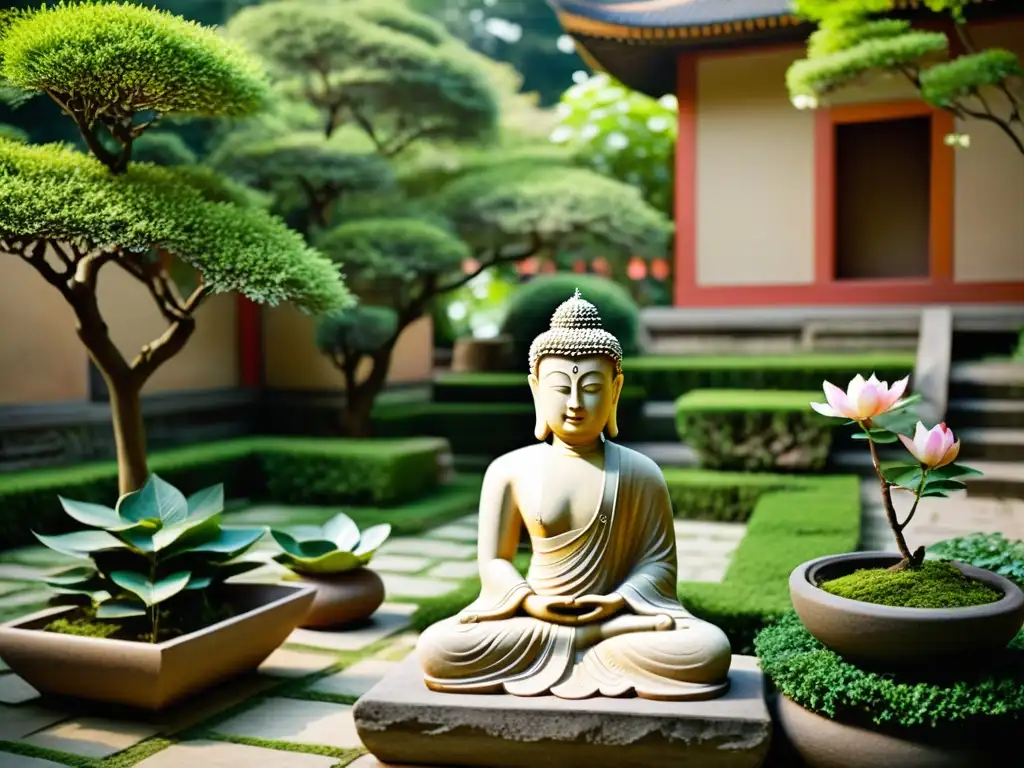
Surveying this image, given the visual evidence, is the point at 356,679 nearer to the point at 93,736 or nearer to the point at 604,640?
the point at 93,736

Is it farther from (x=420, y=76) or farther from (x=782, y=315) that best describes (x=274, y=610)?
(x=782, y=315)

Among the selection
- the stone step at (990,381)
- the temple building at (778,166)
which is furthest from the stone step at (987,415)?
the temple building at (778,166)

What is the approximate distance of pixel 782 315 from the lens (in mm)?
11289

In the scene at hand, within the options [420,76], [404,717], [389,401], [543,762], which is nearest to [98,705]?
[404,717]

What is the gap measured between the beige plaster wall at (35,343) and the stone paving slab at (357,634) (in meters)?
4.99

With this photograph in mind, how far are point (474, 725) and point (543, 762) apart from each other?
0.22m

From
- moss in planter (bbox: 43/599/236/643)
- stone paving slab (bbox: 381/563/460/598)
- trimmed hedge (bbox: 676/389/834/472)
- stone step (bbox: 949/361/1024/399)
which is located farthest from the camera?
stone step (bbox: 949/361/1024/399)

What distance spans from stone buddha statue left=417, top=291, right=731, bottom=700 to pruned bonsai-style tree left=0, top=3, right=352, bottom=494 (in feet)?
6.88

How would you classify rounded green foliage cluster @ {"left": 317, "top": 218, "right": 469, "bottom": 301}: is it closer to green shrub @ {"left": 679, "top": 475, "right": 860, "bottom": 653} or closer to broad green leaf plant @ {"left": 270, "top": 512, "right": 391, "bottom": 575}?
green shrub @ {"left": 679, "top": 475, "right": 860, "bottom": 653}

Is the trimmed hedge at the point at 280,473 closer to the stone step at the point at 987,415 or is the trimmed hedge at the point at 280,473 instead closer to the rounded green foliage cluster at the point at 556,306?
the rounded green foliage cluster at the point at 556,306

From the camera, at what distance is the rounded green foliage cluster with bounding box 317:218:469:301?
27.8 feet

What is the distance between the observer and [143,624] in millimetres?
3732

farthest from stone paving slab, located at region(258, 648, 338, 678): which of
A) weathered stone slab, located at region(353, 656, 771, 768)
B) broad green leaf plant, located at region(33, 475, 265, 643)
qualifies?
weathered stone slab, located at region(353, 656, 771, 768)

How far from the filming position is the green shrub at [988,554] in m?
3.53
